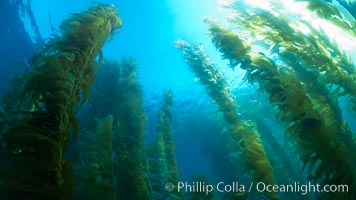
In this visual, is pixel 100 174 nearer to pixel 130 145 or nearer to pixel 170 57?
pixel 130 145

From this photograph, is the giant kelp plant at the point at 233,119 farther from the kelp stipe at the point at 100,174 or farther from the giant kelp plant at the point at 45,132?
the giant kelp plant at the point at 45,132

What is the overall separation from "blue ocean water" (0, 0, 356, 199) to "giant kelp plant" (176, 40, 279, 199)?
3.42 metres

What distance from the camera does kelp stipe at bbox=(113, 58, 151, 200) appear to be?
12.8 feet

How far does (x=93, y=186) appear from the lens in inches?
130

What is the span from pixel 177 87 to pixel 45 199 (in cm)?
1894

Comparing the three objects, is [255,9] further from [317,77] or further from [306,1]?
[317,77]

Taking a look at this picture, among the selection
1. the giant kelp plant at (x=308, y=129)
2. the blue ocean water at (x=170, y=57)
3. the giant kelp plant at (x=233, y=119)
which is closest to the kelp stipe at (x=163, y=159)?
the giant kelp plant at (x=233, y=119)

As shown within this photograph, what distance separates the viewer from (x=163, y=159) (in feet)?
18.1

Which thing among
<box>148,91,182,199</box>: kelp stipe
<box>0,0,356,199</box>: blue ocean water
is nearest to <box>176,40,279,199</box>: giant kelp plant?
<box>148,91,182,199</box>: kelp stipe

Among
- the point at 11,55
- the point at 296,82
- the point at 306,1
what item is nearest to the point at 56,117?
the point at 296,82

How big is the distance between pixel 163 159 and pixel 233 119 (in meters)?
1.86

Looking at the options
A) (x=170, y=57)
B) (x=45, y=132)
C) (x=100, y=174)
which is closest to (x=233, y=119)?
(x=100, y=174)

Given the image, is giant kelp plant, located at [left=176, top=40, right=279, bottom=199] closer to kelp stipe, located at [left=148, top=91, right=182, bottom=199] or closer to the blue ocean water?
kelp stipe, located at [left=148, top=91, right=182, bottom=199]

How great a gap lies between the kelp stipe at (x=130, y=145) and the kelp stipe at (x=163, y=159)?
49 cm
